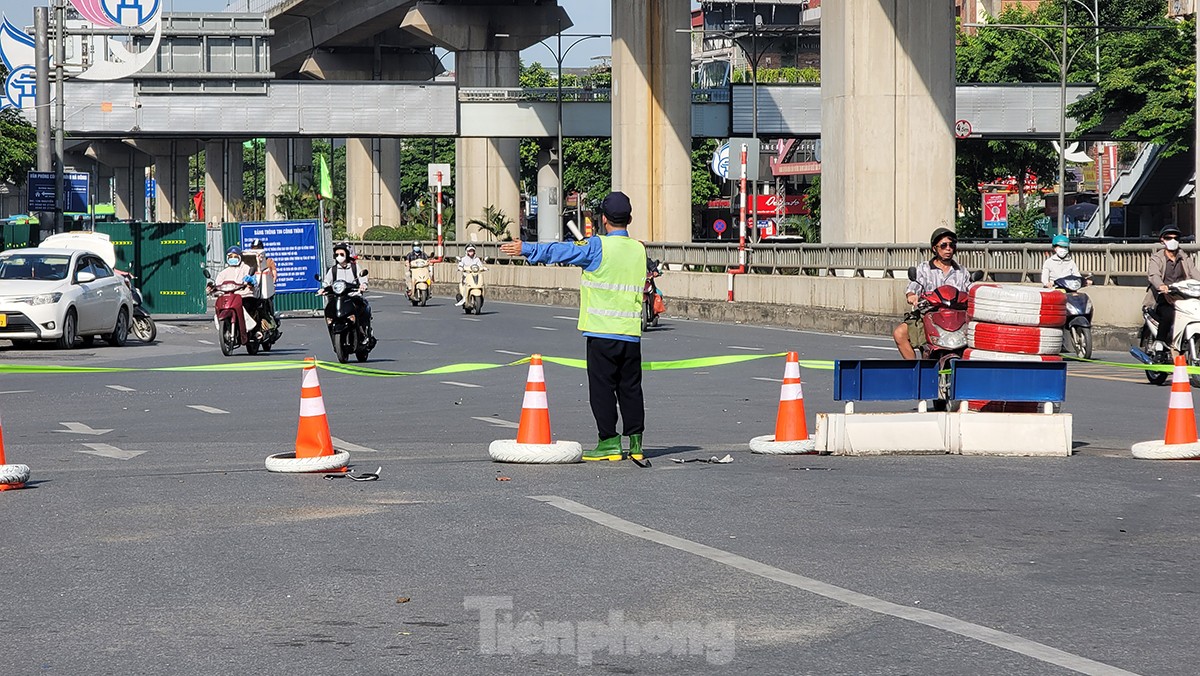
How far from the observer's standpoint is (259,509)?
9.99 meters

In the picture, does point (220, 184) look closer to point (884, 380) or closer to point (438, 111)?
point (438, 111)

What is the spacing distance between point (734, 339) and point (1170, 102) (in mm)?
37668

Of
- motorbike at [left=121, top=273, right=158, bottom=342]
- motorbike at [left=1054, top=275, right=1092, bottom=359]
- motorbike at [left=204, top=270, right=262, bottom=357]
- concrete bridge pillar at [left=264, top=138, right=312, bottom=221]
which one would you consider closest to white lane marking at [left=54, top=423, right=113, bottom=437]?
motorbike at [left=204, top=270, right=262, bottom=357]

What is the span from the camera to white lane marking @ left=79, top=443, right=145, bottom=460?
13.2 m

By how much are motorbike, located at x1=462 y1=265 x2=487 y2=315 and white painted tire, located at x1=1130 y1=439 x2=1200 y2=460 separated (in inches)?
1121

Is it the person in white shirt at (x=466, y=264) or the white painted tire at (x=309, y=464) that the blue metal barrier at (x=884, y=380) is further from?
the person in white shirt at (x=466, y=264)

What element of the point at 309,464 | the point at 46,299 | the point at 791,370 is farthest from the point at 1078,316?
the point at 309,464

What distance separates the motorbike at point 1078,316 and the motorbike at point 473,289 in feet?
60.2

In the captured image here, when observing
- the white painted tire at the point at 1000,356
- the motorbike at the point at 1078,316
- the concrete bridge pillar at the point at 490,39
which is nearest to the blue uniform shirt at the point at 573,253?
the white painted tire at the point at 1000,356

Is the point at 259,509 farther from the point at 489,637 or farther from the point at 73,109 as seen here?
the point at 73,109

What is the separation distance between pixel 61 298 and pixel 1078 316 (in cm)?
1474

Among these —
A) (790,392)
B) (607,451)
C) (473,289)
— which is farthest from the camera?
(473,289)

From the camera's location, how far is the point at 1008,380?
13383mm

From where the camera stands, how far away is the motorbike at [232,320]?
26.1 metres
